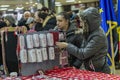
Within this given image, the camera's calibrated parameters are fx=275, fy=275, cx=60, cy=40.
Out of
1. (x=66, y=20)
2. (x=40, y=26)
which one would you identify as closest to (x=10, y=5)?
(x=40, y=26)

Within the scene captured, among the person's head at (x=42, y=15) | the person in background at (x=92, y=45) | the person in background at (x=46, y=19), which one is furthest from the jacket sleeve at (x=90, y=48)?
the person's head at (x=42, y=15)

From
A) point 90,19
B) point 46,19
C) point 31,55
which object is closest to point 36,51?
point 31,55

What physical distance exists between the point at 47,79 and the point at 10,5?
20.7 m

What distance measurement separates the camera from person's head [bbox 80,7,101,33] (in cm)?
297

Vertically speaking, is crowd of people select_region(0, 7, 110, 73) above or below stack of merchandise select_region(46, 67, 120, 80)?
above

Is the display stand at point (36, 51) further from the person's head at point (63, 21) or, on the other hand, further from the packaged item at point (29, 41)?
the person's head at point (63, 21)

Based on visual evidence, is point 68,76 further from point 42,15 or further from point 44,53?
point 42,15

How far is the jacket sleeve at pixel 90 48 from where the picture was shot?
9.47 feet

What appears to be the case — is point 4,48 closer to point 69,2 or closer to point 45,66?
point 45,66

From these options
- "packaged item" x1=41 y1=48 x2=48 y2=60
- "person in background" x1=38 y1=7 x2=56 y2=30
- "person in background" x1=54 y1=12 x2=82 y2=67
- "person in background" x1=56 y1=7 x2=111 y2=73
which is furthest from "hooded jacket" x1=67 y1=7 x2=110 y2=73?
"person in background" x1=38 y1=7 x2=56 y2=30

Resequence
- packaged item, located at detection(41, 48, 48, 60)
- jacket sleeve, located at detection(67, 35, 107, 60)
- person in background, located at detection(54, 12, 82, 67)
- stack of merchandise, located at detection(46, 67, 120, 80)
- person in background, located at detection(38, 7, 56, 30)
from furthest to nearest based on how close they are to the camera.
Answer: person in background, located at detection(38, 7, 56, 30) → person in background, located at detection(54, 12, 82, 67) → jacket sleeve, located at detection(67, 35, 107, 60) → packaged item, located at detection(41, 48, 48, 60) → stack of merchandise, located at detection(46, 67, 120, 80)

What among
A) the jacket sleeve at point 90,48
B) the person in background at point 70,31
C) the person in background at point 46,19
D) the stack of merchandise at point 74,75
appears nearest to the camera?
the stack of merchandise at point 74,75

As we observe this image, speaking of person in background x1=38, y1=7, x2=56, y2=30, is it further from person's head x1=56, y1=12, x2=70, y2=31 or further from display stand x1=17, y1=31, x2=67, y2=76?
display stand x1=17, y1=31, x2=67, y2=76

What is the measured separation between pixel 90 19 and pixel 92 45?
28cm
